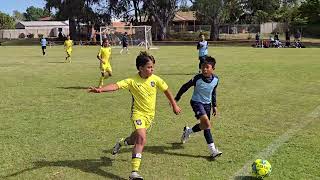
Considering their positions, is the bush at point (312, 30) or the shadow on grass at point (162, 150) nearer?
the shadow on grass at point (162, 150)

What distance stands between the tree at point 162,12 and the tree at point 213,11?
18.3ft

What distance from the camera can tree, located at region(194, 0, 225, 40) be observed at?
58.8 m

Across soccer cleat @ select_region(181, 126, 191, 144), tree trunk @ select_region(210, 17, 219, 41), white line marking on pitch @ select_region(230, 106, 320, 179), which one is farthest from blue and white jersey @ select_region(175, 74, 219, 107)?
tree trunk @ select_region(210, 17, 219, 41)

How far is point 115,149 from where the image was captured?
7199mm

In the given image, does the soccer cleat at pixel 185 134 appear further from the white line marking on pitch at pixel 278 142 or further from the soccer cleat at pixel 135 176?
the soccer cleat at pixel 135 176

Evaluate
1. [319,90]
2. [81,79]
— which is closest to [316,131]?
[319,90]

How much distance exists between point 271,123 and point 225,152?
2.53 metres

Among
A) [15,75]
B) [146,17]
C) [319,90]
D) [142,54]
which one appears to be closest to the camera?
[142,54]

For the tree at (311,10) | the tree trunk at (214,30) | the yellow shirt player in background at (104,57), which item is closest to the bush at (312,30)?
the tree at (311,10)

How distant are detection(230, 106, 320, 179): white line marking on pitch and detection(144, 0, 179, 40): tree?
56.0m

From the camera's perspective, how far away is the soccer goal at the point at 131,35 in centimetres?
4772

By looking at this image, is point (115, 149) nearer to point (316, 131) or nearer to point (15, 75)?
point (316, 131)

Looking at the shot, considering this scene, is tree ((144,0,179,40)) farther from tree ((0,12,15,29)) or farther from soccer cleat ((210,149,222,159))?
tree ((0,12,15,29))

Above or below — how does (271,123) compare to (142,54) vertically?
below
